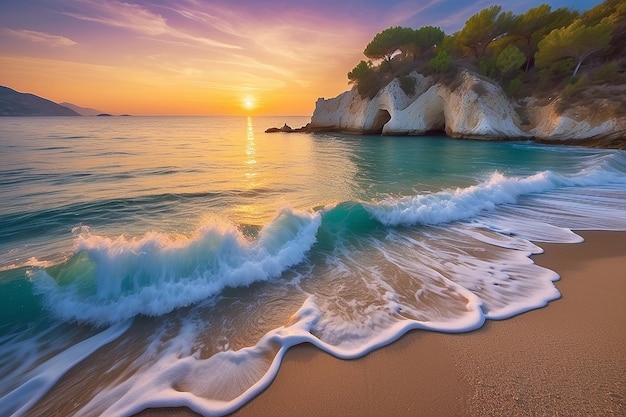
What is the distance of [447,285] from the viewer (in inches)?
146

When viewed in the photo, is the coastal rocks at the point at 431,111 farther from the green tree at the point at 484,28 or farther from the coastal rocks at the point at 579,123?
the green tree at the point at 484,28

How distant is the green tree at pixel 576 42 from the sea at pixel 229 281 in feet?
85.7

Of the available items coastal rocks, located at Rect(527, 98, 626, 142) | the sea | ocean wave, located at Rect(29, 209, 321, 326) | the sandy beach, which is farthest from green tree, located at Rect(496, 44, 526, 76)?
ocean wave, located at Rect(29, 209, 321, 326)

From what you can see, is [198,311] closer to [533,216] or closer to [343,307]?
[343,307]

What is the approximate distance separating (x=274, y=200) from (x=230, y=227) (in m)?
3.51

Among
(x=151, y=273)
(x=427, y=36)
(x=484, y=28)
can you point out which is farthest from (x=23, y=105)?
(x=151, y=273)

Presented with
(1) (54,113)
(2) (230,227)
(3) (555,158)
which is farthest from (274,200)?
(1) (54,113)

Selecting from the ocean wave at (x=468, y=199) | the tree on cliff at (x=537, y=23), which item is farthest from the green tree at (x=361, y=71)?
the ocean wave at (x=468, y=199)

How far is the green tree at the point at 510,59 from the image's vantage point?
28938 millimetres

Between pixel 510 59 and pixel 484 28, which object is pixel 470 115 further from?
pixel 484 28

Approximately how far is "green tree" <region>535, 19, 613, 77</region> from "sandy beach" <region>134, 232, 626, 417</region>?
33510 mm

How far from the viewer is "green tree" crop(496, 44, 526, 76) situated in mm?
28938

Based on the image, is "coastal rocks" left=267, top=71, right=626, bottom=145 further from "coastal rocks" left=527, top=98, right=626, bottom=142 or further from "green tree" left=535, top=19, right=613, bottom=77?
"green tree" left=535, top=19, right=613, bottom=77

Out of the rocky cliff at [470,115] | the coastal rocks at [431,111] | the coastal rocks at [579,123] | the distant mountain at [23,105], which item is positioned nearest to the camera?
the coastal rocks at [579,123]
